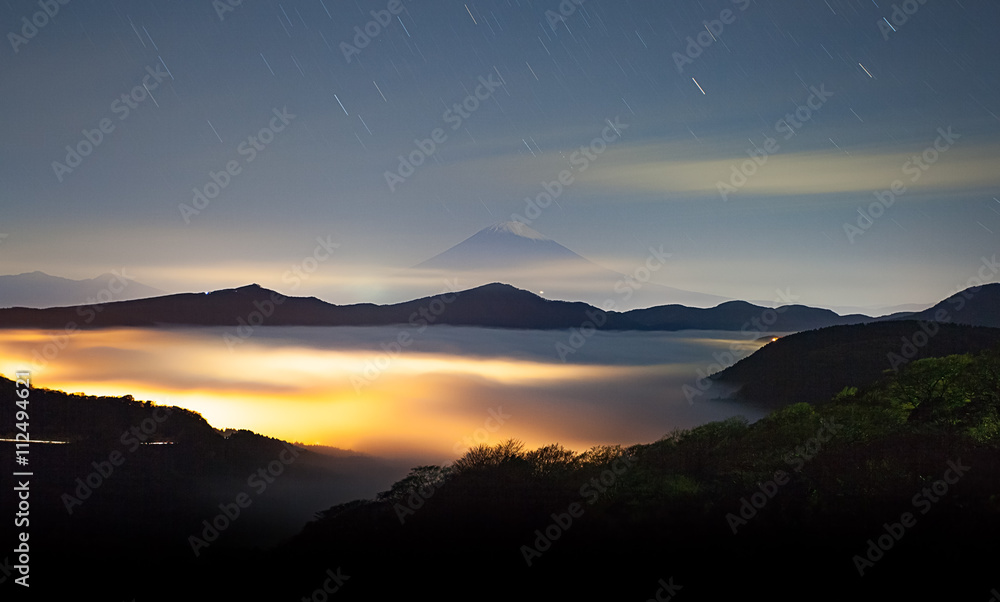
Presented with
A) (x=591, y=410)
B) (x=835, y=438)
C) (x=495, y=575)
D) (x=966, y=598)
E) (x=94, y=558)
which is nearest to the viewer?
(x=966, y=598)

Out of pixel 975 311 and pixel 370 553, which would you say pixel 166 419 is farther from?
pixel 975 311

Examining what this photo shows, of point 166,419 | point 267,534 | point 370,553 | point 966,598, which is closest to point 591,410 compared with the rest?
point 166,419

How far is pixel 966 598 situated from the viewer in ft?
55.6

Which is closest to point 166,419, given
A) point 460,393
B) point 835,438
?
point 460,393

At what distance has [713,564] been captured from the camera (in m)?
20.9

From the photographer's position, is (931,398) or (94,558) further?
(94,558)

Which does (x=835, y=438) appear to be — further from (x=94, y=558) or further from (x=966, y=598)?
(x=94, y=558)

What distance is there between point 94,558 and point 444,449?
4291 centimetres

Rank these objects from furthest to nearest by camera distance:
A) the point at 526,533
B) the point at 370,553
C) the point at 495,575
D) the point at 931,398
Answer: the point at 931,398 < the point at 370,553 < the point at 526,533 < the point at 495,575

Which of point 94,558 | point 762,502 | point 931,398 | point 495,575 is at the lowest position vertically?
point 94,558

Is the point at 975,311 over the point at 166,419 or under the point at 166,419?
over

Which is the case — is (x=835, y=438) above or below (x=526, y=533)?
above

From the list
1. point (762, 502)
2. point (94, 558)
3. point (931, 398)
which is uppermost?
point (931, 398)

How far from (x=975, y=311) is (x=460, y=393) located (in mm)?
159802
